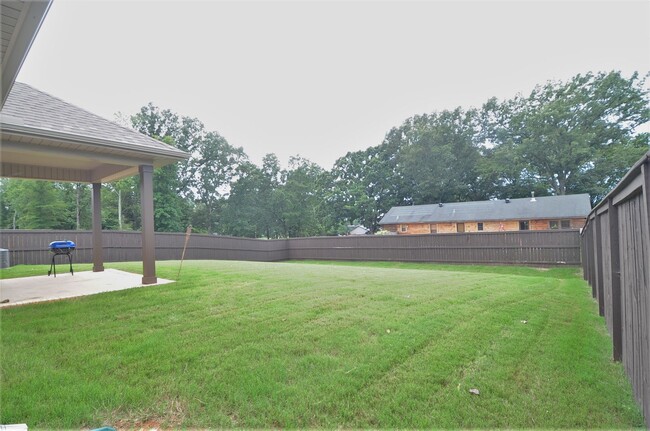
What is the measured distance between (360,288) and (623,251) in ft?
12.5

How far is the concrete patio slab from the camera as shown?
187 inches

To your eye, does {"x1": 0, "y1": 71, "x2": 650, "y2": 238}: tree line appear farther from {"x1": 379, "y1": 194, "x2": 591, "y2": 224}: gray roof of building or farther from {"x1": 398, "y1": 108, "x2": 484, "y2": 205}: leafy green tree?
{"x1": 379, "y1": 194, "x2": 591, "y2": 224}: gray roof of building

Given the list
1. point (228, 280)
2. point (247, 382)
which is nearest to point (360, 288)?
point (228, 280)

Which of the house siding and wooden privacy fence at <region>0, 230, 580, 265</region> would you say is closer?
wooden privacy fence at <region>0, 230, 580, 265</region>

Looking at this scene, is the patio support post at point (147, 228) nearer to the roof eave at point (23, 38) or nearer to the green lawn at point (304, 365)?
the green lawn at point (304, 365)

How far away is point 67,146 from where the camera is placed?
5.19 m

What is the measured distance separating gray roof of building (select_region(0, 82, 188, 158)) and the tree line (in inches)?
834

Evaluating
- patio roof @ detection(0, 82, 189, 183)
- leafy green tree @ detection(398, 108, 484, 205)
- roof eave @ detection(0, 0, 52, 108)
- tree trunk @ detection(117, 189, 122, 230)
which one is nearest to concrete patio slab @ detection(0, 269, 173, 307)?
patio roof @ detection(0, 82, 189, 183)

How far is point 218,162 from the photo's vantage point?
34625mm

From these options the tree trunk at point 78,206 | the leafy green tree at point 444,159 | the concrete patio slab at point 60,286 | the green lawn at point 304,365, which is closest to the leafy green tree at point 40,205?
the tree trunk at point 78,206

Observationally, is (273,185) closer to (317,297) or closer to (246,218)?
(246,218)

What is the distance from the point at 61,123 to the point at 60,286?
9.39ft

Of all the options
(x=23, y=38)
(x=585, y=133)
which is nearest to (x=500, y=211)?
(x=585, y=133)

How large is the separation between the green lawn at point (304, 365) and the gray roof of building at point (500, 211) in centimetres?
2119
